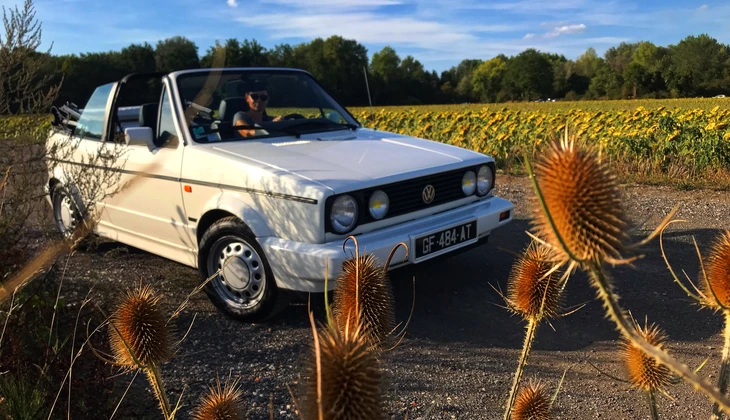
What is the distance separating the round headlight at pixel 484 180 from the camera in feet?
15.0

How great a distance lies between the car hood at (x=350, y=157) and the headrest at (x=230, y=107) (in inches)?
16.2

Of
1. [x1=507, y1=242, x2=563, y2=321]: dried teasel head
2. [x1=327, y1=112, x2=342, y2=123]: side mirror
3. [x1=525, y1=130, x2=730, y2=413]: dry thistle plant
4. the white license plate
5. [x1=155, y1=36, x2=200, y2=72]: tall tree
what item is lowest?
the white license plate

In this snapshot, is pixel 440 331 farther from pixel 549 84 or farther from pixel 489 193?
pixel 549 84

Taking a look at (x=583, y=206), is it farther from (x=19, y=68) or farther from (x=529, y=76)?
(x=529, y=76)

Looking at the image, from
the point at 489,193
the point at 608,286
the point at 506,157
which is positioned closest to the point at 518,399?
the point at 608,286

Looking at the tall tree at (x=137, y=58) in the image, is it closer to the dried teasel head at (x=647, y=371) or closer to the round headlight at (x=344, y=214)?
the round headlight at (x=344, y=214)

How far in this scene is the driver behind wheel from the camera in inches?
180

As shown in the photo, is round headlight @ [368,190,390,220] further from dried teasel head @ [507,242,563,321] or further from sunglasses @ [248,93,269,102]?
dried teasel head @ [507,242,563,321]

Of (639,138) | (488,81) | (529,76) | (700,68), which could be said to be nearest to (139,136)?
(639,138)

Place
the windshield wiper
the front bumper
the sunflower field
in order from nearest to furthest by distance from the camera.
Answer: the front bumper → the windshield wiper → the sunflower field

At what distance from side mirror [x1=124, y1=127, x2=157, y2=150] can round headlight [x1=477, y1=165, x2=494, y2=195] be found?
261cm

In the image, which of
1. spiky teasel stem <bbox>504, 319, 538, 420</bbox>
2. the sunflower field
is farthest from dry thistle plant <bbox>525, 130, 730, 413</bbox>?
the sunflower field

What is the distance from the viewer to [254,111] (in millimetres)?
4789

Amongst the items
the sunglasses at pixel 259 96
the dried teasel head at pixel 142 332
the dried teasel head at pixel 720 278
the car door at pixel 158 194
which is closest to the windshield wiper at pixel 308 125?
the sunglasses at pixel 259 96
